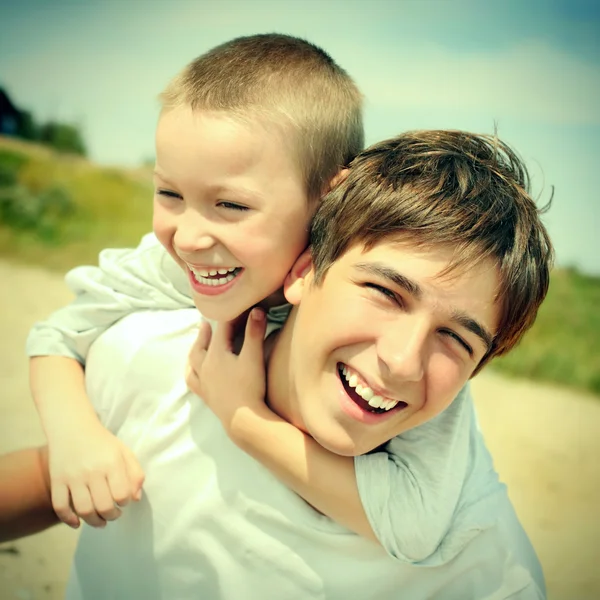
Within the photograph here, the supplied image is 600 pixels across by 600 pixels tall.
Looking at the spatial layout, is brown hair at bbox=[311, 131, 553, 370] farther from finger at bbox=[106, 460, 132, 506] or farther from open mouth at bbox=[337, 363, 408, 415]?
finger at bbox=[106, 460, 132, 506]

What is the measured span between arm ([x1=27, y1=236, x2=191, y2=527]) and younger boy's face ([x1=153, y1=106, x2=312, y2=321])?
0.27 metres

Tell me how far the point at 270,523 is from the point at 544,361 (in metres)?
4.33

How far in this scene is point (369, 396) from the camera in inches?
50.3

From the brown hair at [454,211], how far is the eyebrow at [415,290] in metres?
0.06

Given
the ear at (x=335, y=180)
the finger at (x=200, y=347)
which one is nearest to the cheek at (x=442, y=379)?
the ear at (x=335, y=180)

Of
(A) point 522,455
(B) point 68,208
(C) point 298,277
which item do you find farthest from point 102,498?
(B) point 68,208

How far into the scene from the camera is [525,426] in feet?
14.3

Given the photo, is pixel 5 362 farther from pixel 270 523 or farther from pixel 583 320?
pixel 583 320

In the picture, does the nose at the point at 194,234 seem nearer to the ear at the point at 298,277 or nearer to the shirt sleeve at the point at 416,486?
the ear at the point at 298,277

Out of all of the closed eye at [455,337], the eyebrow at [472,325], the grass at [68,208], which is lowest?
the grass at [68,208]

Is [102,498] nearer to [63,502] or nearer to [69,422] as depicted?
[63,502]

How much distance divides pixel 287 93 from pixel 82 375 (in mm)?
841

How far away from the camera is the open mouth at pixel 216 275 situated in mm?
1438

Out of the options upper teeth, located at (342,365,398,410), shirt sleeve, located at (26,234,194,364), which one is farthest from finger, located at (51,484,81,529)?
upper teeth, located at (342,365,398,410)
